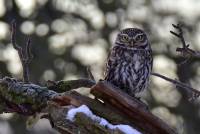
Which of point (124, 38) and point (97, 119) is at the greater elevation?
point (124, 38)

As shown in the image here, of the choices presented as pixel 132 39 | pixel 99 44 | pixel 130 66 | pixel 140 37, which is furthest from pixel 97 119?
pixel 99 44

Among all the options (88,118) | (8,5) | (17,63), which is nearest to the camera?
(88,118)

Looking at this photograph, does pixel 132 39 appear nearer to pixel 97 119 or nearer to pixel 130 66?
pixel 130 66

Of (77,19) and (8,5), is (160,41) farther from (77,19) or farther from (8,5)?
(8,5)

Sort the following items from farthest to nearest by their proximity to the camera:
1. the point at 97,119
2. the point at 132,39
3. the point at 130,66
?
the point at 132,39 < the point at 130,66 < the point at 97,119

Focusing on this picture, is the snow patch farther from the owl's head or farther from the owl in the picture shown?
the owl's head

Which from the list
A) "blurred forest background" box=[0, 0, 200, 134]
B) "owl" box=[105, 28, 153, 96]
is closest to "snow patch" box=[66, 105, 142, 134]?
"owl" box=[105, 28, 153, 96]

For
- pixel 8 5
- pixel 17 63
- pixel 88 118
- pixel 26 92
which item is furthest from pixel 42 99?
pixel 8 5
